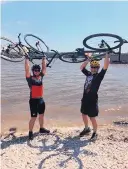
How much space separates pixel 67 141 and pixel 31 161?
1.46 meters

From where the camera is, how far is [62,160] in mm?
7109

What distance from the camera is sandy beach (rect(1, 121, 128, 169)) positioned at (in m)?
6.92

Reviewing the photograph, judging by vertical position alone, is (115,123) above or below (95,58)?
below

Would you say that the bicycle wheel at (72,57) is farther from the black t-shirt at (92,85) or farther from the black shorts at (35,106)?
the black shorts at (35,106)

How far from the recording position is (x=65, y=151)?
7617 mm

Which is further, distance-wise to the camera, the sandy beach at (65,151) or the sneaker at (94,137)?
the sneaker at (94,137)

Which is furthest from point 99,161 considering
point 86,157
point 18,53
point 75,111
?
point 75,111

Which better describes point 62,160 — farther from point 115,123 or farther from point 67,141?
point 115,123

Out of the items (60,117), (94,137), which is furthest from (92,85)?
(60,117)

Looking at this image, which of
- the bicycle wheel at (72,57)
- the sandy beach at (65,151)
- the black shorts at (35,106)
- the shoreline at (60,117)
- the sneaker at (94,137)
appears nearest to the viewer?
the sandy beach at (65,151)

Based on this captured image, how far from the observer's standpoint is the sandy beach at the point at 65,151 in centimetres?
692

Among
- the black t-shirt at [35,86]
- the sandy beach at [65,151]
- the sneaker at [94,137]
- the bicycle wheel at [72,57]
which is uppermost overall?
the bicycle wheel at [72,57]

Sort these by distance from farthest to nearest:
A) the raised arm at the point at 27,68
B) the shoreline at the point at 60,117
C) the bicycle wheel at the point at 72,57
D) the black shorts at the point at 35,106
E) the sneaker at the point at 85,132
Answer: the shoreline at the point at 60,117 → the bicycle wheel at the point at 72,57 → the sneaker at the point at 85,132 → the black shorts at the point at 35,106 → the raised arm at the point at 27,68

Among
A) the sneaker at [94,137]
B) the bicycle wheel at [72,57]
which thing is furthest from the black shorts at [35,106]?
the bicycle wheel at [72,57]
